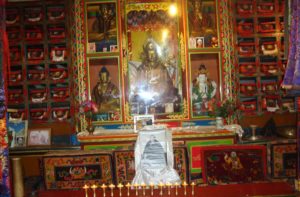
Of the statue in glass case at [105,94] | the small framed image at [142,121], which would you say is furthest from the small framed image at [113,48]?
the small framed image at [142,121]

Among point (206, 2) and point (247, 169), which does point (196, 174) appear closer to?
point (247, 169)

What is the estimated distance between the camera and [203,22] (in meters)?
7.89

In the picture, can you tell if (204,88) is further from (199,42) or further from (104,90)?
(104,90)

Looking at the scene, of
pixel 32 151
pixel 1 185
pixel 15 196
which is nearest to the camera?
pixel 1 185

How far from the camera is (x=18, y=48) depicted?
7953 mm

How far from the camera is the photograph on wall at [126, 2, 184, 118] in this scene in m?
7.89

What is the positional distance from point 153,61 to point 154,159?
10.6ft

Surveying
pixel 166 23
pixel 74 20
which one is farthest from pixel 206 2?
pixel 74 20

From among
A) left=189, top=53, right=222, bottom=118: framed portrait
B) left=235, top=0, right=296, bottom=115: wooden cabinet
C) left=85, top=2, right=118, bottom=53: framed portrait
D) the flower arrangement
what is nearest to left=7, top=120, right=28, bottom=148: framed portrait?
left=85, top=2, right=118, bottom=53: framed portrait

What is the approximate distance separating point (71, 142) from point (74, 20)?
8.10ft

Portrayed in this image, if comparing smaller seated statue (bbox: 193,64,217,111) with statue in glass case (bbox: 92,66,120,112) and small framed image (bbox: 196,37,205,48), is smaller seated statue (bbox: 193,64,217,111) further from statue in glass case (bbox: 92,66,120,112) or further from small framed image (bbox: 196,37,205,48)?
statue in glass case (bbox: 92,66,120,112)

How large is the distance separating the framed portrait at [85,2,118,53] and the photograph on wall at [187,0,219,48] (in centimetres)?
152

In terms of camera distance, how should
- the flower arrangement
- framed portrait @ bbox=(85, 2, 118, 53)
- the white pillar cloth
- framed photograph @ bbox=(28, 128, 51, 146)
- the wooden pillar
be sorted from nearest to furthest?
the white pillar cloth, the wooden pillar, the flower arrangement, framed portrait @ bbox=(85, 2, 118, 53), framed photograph @ bbox=(28, 128, 51, 146)

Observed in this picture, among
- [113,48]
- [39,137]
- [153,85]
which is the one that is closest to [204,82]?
[153,85]
